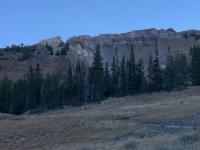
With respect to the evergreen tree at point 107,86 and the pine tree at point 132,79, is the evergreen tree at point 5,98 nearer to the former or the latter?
the evergreen tree at point 107,86

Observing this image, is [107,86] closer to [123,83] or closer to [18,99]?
[123,83]

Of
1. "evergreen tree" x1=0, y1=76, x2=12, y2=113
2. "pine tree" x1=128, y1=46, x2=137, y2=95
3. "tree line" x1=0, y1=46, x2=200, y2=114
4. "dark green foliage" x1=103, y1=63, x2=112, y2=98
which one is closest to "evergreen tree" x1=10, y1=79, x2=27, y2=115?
"tree line" x1=0, y1=46, x2=200, y2=114

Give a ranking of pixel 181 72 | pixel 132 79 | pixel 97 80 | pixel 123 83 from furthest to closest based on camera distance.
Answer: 1. pixel 181 72
2. pixel 123 83
3. pixel 132 79
4. pixel 97 80

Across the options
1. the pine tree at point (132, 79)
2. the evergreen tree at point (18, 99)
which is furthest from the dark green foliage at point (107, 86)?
the evergreen tree at point (18, 99)

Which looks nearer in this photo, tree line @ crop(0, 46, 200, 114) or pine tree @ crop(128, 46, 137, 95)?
tree line @ crop(0, 46, 200, 114)

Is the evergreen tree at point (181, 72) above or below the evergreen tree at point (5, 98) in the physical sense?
above

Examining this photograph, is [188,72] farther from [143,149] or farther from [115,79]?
[143,149]

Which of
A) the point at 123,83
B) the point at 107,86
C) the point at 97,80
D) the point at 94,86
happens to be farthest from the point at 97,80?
the point at 123,83

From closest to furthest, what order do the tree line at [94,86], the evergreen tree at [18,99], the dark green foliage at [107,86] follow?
the tree line at [94,86], the evergreen tree at [18,99], the dark green foliage at [107,86]

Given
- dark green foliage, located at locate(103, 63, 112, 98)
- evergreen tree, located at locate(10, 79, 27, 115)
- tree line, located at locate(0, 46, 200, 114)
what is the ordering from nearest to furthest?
tree line, located at locate(0, 46, 200, 114) → evergreen tree, located at locate(10, 79, 27, 115) → dark green foliage, located at locate(103, 63, 112, 98)

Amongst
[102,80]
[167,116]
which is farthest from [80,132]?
[102,80]

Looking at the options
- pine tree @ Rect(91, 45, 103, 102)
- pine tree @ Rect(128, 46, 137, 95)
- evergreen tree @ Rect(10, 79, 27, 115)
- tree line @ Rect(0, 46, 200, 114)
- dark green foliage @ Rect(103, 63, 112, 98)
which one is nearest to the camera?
tree line @ Rect(0, 46, 200, 114)

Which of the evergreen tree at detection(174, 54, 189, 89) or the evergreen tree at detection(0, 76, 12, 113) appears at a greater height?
the evergreen tree at detection(174, 54, 189, 89)

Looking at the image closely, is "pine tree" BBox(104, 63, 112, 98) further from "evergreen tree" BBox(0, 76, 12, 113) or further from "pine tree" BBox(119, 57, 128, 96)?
"evergreen tree" BBox(0, 76, 12, 113)
